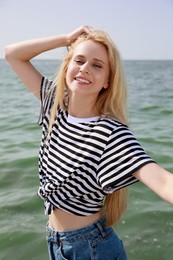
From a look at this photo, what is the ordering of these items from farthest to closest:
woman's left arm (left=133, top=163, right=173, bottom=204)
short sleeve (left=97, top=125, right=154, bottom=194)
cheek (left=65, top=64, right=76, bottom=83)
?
cheek (left=65, top=64, right=76, bottom=83) → short sleeve (left=97, top=125, right=154, bottom=194) → woman's left arm (left=133, top=163, right=173, bottom=204)

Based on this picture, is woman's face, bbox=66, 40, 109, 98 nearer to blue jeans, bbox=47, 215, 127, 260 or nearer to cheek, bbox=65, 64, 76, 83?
cheek, bbox=65, 64, 76, 83

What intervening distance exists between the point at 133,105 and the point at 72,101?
11.2 meters

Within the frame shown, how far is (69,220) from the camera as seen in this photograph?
224 cm

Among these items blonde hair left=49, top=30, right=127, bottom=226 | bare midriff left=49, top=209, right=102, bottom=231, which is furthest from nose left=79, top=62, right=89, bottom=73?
bare midriff left=49, top=209, right=102, bottom=231

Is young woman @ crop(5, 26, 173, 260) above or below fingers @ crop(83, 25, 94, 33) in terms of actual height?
below

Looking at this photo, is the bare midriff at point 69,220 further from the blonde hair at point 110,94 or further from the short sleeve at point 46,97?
the short sleeve at point 46,97

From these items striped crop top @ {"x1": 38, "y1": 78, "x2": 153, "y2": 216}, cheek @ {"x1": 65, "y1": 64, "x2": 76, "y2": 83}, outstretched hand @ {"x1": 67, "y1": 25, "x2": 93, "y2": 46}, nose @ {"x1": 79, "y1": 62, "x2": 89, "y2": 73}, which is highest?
outstretched hand @ {"x1": 67, "y1": 25, "x2": 93, "y2": 46}

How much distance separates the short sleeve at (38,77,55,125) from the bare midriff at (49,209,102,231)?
627mm

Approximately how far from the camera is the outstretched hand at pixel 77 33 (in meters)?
2.38

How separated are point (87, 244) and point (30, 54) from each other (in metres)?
1.31

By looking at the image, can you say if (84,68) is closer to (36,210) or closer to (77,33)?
(77,33)

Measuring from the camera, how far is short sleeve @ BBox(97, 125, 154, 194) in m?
1.86

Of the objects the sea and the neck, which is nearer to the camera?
the neck

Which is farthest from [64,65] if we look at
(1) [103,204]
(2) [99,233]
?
(2) [99,233]
